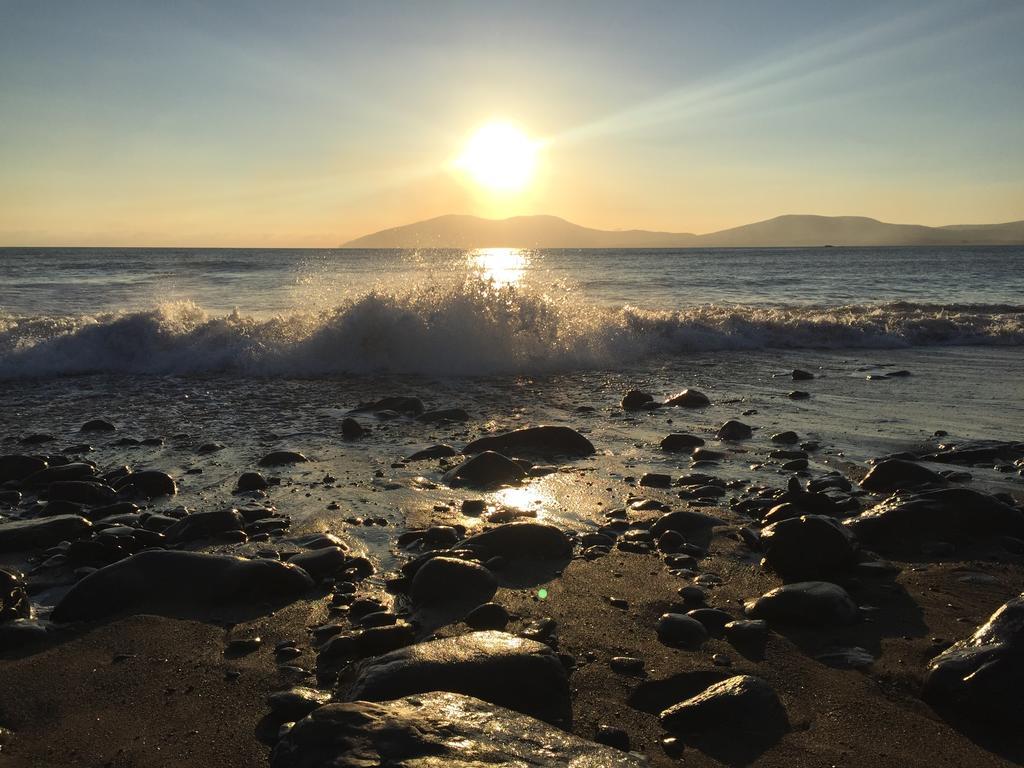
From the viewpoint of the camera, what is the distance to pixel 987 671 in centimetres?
252

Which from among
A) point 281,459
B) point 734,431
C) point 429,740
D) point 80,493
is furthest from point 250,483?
point 734,431

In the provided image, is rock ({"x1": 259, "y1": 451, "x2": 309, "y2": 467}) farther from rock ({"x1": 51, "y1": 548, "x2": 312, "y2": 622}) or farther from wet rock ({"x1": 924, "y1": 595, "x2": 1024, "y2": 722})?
wet rock ({"x1": 924, "y1": 595, "x2": 1024, "y2": 722})

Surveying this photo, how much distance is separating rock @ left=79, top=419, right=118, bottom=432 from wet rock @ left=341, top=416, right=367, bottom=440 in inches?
94.3

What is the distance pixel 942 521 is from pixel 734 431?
101 inches

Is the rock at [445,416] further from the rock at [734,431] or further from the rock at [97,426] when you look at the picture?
the rock at [97,426]

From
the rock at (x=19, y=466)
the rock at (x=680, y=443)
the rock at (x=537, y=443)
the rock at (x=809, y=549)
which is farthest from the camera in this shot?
the rock at (x=680, y=443)

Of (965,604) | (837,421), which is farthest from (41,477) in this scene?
(837,421)

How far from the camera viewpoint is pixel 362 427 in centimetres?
738

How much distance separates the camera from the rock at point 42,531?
4.25m

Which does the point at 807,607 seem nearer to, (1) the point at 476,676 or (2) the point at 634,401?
(1) the point at 476,676

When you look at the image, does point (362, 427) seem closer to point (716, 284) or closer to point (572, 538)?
point (572, 538)

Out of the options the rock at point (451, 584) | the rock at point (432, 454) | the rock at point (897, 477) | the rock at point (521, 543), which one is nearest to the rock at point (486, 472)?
the rock at point (432, 454)

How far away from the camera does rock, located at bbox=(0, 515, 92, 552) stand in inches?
167

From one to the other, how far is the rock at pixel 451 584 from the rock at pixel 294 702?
89 cm
